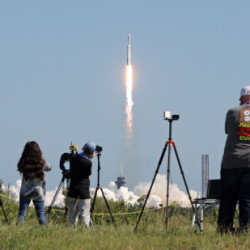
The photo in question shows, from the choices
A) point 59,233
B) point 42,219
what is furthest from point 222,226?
point 42,219

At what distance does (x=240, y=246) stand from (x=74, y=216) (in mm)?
4436

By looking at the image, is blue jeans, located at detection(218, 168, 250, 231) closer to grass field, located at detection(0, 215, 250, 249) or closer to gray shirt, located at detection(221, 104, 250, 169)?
gray shirt, located at detection(221, 104, 250, 169)

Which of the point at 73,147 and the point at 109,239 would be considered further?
the point at 73,147

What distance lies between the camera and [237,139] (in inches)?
440

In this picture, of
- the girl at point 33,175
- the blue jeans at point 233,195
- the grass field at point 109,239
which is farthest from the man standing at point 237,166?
the girl at point 33,175

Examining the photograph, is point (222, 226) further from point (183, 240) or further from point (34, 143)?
point (34, 143)

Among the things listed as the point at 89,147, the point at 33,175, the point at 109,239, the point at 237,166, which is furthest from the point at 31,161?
the point at 237,166

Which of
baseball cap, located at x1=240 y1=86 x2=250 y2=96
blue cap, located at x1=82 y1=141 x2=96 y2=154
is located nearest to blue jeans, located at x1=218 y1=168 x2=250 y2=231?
baseball cap, located at x1=240 y1=86 x2=250 y2=96

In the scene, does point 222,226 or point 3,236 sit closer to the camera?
point 3,236

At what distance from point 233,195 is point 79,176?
3.32m

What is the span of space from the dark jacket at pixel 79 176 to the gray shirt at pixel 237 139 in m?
3.09

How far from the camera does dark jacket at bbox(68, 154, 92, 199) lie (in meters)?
13.3

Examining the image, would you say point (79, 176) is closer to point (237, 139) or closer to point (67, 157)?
point (67, 157)

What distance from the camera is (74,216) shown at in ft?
45.4
